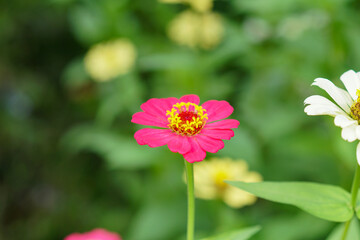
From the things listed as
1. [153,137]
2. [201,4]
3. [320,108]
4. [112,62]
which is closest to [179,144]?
[153,137]

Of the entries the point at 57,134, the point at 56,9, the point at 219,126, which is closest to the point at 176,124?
the point at 219,126

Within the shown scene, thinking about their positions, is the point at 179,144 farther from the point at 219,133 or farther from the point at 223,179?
the point at 223,179

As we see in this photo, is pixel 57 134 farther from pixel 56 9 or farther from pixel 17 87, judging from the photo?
pixel 56 9

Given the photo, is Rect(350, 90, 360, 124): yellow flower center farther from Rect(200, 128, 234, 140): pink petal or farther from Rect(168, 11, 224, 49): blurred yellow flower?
Rect(168, 11, 224, 49): blurred yellow flower

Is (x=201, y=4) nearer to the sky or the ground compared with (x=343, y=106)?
nearer to the sky

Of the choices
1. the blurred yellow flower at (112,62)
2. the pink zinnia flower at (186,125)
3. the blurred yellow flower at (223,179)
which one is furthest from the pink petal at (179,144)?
the blurred yellow flower at (112,62)

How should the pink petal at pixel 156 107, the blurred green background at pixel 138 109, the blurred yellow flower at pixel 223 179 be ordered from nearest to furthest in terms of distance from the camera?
the pink petal at pixel 156 107
the blurred yellow flower at pixel 223 179
the blurred green background at pixel 138 109

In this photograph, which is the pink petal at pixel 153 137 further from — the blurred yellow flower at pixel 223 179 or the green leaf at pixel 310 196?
the blurred yellow flower at pixel 223 179
